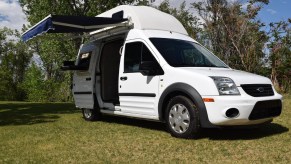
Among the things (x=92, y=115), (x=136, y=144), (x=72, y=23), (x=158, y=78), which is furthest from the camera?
(x=92, y=115)

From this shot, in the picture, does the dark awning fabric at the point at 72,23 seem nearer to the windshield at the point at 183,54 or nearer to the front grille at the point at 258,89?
the windshield at the point at 183,54

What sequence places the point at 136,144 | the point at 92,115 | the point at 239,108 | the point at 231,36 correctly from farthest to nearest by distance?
the point at 231,36
the point at 92,115
the point at 136,144
the point at 239,108

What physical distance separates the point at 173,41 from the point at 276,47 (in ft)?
38.6

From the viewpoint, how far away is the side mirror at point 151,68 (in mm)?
6730

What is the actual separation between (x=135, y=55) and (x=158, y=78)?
1022 mm

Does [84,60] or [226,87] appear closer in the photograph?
[226,87]

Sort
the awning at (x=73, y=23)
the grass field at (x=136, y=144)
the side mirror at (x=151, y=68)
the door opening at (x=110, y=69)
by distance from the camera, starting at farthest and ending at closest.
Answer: the door opening at (x=110, y=69) → the awning at (x=73, y=23) → the side mirror at (x=151, y=68) → the grass field at (x=136, y=144)

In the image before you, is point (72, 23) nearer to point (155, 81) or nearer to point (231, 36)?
point (155, 81)

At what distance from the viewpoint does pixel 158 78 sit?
6770mm

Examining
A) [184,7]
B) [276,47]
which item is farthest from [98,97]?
[184,7]

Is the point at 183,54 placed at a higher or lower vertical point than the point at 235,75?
higher

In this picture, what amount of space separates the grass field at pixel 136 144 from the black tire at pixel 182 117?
0.50ft

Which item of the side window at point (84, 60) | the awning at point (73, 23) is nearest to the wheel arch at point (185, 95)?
the awning at point (73, 23)

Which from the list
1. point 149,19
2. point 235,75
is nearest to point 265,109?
point 235,75
